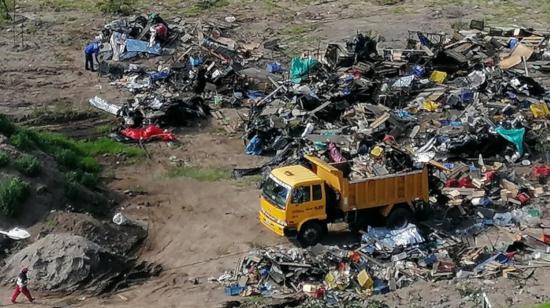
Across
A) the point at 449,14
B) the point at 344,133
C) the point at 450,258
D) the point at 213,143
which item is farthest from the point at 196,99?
the point at 449,14

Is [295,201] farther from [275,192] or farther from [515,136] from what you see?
[515,136]

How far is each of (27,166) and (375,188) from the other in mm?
8731

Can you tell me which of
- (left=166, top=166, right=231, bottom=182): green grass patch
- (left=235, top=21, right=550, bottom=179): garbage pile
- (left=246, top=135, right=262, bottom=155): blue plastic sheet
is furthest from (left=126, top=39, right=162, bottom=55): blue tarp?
(left=166, top=166, right=231, bottom=182): green grass patch

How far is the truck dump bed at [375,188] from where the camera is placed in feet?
75.5

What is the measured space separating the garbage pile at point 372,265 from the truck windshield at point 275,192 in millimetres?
1145

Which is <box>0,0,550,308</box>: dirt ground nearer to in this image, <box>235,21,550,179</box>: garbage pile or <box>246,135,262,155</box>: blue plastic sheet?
<box>246,135,262,155</box>: blue plastic sheet

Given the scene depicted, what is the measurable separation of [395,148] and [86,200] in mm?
8225

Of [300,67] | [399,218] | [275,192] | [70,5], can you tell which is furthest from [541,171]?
[70,5]

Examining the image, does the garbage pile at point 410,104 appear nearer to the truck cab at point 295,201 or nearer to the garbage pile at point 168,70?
the truck cab at point 295,201

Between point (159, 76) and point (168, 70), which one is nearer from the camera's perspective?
point (159, 76)

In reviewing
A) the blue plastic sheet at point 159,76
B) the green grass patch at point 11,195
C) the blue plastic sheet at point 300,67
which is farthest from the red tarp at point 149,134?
the green grass patch at point 11,195

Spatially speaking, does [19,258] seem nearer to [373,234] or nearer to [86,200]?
[86,200]

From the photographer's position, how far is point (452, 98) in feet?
104

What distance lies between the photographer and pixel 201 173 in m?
28.1
